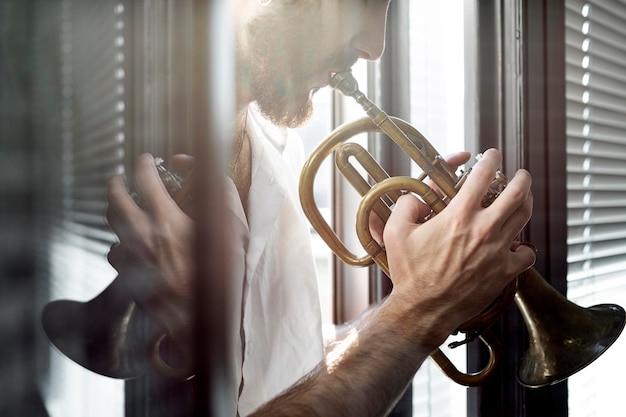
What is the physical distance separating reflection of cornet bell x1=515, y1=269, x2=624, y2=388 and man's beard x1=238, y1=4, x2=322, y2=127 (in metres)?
0.45

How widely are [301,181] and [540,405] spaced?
680 millimetres

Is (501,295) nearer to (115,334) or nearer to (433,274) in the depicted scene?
(433,274)

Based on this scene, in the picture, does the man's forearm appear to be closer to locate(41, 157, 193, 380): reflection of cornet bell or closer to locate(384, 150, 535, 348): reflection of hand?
locate(384, 150, 535, 348): reflection of hand

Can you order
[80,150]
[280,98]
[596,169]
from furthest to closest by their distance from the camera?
[596,169] → [280,98] → [80,150]

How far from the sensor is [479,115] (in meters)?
0.88

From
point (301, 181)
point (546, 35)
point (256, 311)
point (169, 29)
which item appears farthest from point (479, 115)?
point (169, 29)

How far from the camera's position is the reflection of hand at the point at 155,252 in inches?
6.2

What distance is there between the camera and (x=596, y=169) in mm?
979

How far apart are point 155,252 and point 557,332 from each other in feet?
2.22

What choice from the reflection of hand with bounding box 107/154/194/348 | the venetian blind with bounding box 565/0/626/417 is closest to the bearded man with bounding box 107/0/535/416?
the reflection of hand with bounding box 107/154/194/348

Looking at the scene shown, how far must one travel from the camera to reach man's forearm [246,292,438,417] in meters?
0.50

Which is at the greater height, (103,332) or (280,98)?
(280,98)

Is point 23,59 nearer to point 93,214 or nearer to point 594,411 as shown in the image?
point 93,214

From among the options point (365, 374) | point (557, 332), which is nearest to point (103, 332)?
point (365, 374)
